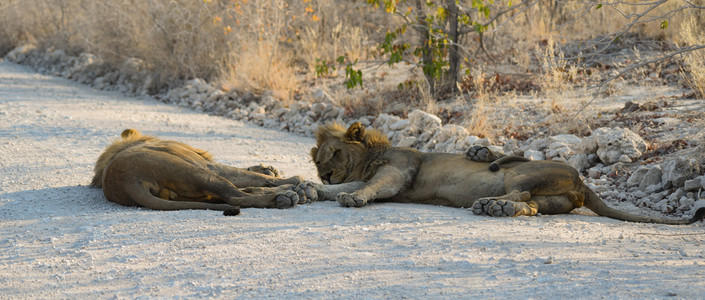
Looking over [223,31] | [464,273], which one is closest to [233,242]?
[464,273]

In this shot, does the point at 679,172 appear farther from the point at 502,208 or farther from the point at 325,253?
the point at 325,253

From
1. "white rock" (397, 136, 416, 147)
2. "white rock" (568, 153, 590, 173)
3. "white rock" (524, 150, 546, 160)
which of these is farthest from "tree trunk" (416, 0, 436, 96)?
"white rock" (568, 153, 590, 173)

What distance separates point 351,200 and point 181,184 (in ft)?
4.90

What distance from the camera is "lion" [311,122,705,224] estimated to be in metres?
6.34

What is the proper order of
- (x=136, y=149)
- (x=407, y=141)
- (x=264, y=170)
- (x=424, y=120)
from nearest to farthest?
1. (x=136, y=149)
2. (x=264, y=170)
3. (x=407, y=141)
4. (x=424, y=120)

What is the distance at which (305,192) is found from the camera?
669cm

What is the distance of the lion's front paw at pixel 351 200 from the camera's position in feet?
21.2

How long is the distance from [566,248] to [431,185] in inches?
84.2

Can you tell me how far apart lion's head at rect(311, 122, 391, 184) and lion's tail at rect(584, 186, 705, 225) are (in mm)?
2133

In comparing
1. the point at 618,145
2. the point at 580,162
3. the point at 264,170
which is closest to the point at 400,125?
the point at 580,162

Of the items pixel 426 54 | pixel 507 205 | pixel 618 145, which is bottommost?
pixel 507 205

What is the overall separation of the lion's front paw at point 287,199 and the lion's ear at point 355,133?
1.21 meters

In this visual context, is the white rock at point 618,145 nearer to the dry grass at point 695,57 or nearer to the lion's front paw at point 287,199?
the dry grass at point 695,57

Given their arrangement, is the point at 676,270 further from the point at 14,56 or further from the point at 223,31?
the point at 14,56
